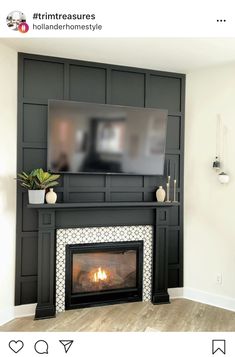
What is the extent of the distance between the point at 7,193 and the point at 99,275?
4.14ft

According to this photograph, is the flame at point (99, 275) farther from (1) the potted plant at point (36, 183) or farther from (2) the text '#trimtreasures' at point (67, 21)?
(2) the text '#trimtreasures' at point (67, 21)

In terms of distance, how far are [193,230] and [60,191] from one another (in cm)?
151

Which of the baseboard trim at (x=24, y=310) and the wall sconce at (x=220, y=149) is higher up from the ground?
the wall sconce at (x=220, y=149)

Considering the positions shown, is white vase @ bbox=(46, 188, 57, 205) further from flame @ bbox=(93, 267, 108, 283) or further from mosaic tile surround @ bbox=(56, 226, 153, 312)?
flame @ bbox=(93, 267, 108, 283)

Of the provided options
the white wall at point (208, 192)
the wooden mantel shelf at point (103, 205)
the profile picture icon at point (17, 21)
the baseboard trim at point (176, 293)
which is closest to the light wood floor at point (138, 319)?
the baseboard trim at point (176, 293)

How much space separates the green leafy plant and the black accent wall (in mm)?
186

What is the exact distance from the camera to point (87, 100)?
125 inches

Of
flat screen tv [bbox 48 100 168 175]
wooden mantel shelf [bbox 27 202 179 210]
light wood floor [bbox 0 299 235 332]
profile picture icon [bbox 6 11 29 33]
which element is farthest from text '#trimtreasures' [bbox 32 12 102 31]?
light wood floor [bbox 0 299 235 332]

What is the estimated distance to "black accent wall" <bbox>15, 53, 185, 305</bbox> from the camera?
2990 mm

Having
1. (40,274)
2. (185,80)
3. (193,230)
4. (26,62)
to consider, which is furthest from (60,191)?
(185,80)

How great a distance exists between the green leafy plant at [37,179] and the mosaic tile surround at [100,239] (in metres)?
0.51

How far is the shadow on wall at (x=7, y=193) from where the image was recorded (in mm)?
2834

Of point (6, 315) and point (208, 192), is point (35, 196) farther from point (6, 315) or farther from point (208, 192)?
point (208, 192)

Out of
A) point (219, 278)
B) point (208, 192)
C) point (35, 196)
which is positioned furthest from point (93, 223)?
point (219, 278)
